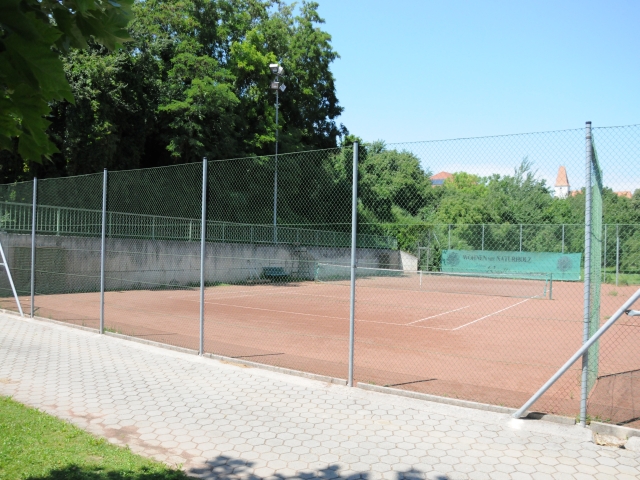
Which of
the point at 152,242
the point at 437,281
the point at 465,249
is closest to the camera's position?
the point at 465,249

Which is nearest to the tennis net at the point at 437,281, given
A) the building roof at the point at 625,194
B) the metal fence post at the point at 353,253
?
the metal fence post at the point at 353,253

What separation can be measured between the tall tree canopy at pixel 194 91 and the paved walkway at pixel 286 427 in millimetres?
16114

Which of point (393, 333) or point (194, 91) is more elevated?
point (194, 91)

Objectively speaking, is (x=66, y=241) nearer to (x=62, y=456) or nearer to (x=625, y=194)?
(x=62, y=456)

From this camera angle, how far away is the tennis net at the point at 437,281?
12.5m

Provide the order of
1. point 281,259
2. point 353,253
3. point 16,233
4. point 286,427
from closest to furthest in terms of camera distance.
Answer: point 286,427 < point 353,253 < point 16,233 < point 281,259

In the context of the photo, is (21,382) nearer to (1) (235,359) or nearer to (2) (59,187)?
(1) (235,359)

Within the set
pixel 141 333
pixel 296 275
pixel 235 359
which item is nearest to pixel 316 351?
Answer: pixel 235 359

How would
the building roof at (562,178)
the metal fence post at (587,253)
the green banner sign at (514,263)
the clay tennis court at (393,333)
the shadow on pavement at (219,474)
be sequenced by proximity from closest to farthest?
the shadow on pavement at (219,474), the metal fence post at (587,253), the building roof at (562,178), the clay tennis court at (393,333), the green banner sign at (514,263)

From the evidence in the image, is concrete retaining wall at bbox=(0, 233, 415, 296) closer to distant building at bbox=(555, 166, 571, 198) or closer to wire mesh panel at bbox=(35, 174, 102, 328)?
wire mesh panel at bbox=(35, 174, 102, 328)

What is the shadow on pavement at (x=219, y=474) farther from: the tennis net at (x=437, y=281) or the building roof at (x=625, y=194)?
the tennis net at (x=437, y=281)

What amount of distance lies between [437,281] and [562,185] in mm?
8683

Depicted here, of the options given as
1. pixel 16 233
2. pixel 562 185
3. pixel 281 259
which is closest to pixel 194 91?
pixel 281 259

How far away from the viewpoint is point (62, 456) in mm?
3984
